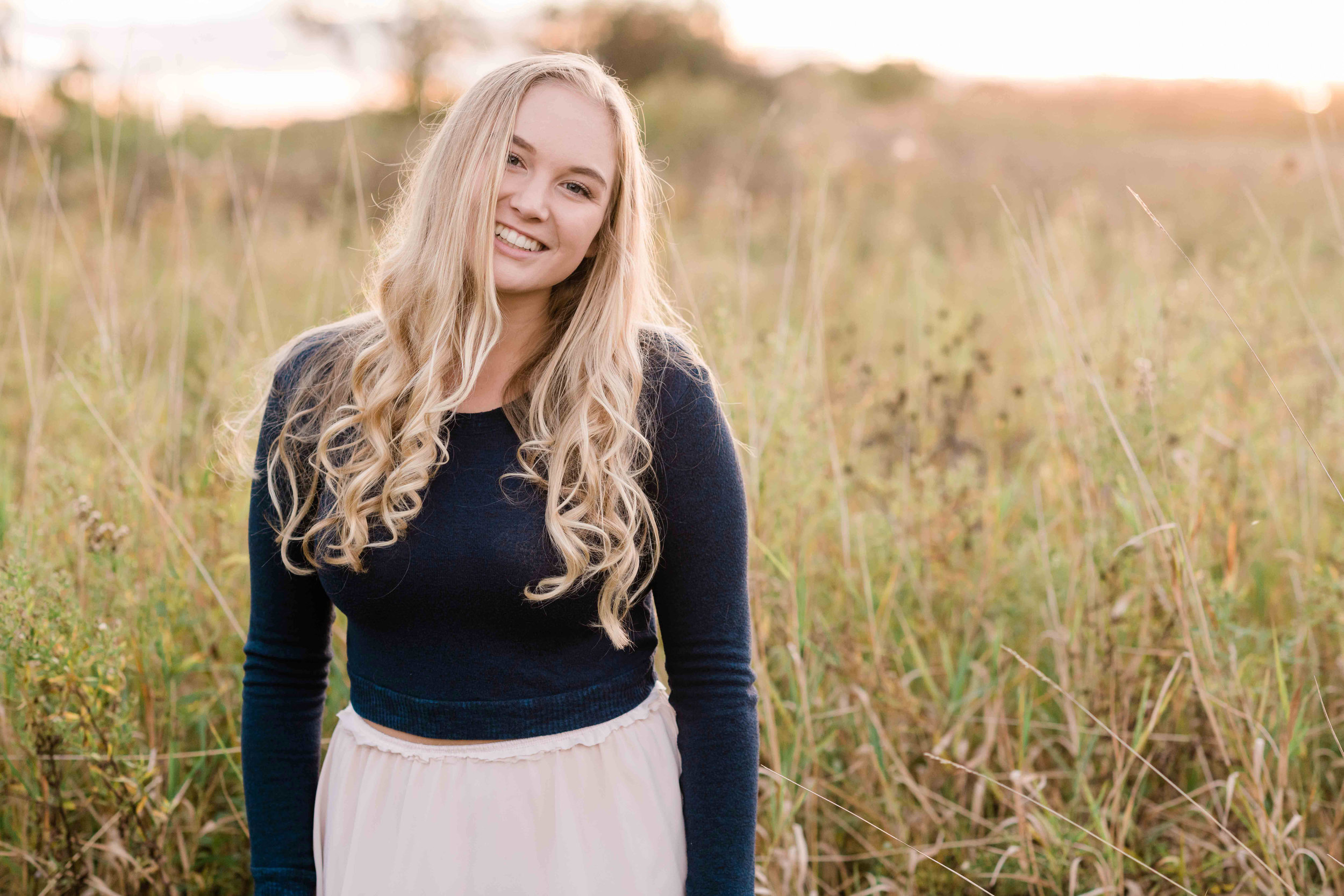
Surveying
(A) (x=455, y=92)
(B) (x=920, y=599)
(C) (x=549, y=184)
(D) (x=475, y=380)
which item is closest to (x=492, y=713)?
(D) (x=475, y=380)

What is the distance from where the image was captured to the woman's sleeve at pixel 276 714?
136 centimetres

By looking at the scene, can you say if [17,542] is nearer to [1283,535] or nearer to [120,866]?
[120,866]

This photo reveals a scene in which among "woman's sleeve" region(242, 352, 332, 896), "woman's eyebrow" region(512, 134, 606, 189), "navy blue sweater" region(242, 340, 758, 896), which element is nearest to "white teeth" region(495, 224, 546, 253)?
"woman's eyebrow" region(512, 134, 606, 189)

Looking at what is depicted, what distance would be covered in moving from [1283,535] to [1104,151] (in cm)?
1314

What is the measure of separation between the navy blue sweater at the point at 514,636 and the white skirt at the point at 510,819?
0.10ft

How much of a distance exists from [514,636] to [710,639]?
264 millimetres

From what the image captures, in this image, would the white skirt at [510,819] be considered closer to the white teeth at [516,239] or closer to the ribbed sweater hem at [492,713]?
the ribbed sweater hem at [492,713]

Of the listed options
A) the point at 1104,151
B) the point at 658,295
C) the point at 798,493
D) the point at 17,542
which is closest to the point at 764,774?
the point at 798,493

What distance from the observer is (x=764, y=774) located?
185 cm

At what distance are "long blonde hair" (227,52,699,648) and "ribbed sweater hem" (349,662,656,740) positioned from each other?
4.4 inches

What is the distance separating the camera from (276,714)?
1.37 m

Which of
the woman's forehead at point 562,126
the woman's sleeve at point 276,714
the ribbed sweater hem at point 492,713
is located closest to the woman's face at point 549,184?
the woman's forehead at point 562,126

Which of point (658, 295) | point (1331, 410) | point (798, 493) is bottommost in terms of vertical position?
point (798, 493)

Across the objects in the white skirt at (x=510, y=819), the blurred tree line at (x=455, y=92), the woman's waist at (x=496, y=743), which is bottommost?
the white skirt at (x=510, y=819)
